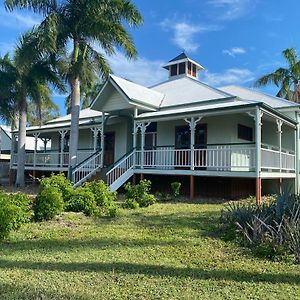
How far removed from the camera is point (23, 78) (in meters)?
23.0

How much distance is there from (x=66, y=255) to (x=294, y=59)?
28.2 metres

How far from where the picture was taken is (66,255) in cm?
659

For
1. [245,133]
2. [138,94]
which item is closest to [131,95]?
[138,94]

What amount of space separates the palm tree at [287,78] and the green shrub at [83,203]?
22.7 m

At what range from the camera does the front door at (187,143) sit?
16314mm

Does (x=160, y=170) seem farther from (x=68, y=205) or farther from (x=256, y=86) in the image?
(x=256, y=86)

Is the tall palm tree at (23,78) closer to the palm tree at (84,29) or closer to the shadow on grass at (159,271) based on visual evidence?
the palm tree at (84,29)

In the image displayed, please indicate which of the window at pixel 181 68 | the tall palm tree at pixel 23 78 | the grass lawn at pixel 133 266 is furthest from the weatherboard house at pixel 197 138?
the grass lawn at pixel 133 266

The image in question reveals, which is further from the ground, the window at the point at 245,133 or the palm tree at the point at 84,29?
the palm tree at the point at 84,29

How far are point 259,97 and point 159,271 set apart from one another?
16098mm

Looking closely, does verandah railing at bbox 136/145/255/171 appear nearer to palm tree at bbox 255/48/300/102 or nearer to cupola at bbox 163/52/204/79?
cupola at bbox 163/52/204/79

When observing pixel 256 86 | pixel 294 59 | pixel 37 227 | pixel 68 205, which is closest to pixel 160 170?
pixel 68 205

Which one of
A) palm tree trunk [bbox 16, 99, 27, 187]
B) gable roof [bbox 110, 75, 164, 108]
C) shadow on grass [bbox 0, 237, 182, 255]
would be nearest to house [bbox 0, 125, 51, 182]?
palm tree trunk [bbox 16, 99, 27, 187]

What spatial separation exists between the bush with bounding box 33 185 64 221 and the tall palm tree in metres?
11.4
